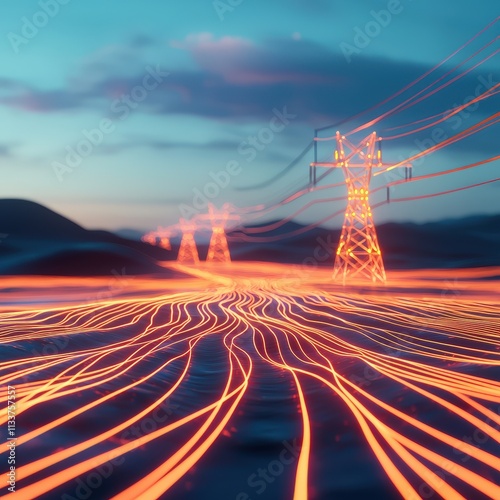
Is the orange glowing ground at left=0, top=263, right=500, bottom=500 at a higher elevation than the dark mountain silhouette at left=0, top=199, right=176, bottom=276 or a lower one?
lower

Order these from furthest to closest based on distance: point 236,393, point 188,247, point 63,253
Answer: point 188,247
point 63,253
point 236,393

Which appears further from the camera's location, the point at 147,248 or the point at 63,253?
the point at 147,248

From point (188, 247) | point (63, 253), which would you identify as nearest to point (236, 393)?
point (63, 253)

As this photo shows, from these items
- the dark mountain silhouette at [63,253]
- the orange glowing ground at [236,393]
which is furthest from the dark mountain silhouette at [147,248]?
the orange glowing ground at [236,393]

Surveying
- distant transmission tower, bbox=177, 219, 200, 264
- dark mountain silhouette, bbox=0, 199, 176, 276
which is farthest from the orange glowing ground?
distant transmission tower, bbox=177, 219, 200, 264

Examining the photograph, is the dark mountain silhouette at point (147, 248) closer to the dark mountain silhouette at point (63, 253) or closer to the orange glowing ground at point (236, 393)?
the dark mountain silhouette at point (63, 253)

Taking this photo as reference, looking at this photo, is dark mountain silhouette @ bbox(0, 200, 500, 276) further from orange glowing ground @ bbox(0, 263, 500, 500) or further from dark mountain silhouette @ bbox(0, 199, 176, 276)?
orange glowing ground @ bbox(0, 263, 500, 500)

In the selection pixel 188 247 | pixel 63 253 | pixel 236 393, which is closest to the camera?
pixel 236 393

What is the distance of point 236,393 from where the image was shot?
1061 centimetres

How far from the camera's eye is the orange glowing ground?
21.5ft

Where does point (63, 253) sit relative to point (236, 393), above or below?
above

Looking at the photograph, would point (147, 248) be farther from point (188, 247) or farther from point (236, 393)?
point (236, 393)

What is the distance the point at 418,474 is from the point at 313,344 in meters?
9.61

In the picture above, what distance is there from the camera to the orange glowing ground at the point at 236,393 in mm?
6551
